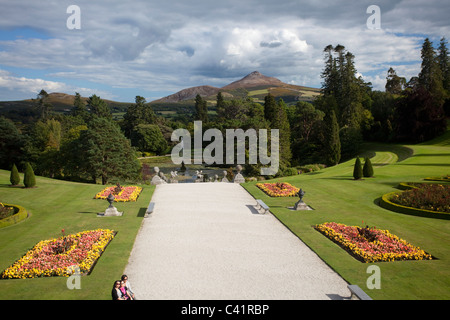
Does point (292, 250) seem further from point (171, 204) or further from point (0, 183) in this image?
point (0, 183)

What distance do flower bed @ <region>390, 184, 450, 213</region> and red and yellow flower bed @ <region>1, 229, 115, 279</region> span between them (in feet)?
55.6

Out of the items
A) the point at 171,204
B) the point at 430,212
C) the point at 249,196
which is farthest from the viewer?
the point at 249,196

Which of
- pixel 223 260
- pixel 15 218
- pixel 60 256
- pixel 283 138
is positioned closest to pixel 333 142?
pixel 283 138

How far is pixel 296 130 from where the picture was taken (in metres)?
71.3

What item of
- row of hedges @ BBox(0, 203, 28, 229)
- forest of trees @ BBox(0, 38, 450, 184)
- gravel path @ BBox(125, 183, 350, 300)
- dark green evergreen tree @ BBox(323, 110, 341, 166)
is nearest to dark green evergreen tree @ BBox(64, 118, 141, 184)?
forest of trees @ BBox(0, 38, 450, 184)

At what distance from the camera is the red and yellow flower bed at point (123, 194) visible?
22006 millimetres

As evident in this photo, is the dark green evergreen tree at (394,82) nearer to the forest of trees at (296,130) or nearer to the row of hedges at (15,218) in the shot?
the forest of trees at (296,130)

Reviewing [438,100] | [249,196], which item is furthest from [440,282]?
[438,100]

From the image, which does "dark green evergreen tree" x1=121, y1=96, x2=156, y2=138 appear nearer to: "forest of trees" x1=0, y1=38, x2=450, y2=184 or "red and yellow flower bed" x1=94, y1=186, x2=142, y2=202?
"forest of trees" x1=0, y1=38, x2=450, y2=184

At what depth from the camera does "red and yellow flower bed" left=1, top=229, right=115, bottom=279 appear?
1115 centimetres

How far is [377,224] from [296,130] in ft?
184

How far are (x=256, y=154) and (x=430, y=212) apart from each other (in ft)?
97.1

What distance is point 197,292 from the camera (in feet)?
32.0

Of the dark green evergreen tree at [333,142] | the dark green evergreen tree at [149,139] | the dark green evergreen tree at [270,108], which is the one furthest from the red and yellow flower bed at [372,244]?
the dark green evergreen tree at [149,139]
